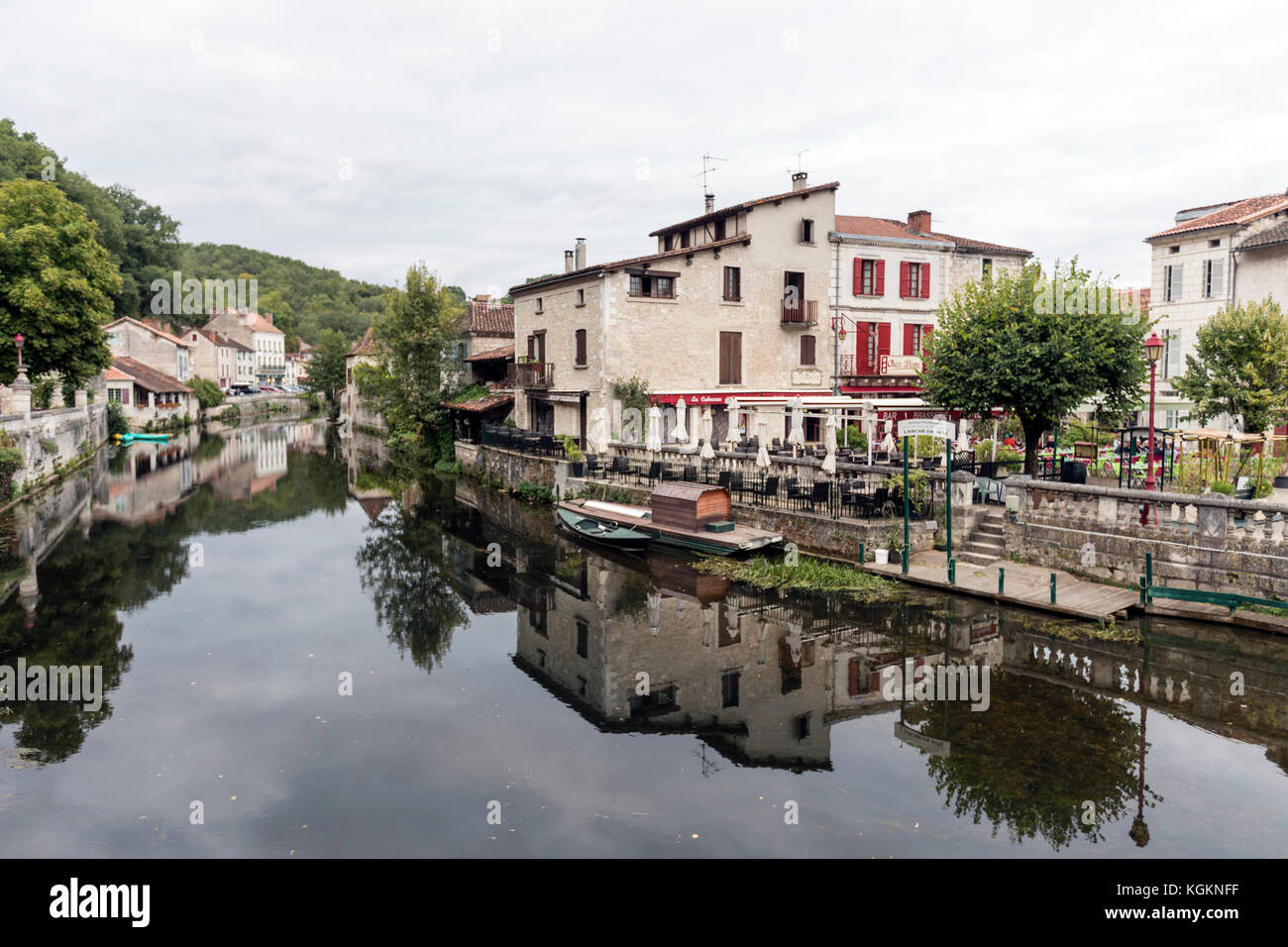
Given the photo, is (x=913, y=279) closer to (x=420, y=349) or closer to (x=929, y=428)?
(x=929, y=428)

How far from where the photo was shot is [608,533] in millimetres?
22891

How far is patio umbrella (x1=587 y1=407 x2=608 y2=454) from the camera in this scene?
3083cm

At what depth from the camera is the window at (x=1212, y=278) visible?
35312 mm

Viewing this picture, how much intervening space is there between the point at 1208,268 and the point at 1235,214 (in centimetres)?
247

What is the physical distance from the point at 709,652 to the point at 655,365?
2052cm

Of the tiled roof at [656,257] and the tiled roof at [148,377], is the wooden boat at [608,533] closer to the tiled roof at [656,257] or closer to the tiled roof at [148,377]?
the tiled roof at [656,257]

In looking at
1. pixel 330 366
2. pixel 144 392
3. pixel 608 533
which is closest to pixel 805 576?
pixel 608 533

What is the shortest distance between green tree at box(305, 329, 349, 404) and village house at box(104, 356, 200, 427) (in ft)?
64.4

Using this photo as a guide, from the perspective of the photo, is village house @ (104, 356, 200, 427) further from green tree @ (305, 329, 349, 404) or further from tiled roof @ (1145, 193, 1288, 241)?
tiled roof @ (1145, 193, 1288, 241)

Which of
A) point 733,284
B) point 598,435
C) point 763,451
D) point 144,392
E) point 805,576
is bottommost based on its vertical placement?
point 805,576

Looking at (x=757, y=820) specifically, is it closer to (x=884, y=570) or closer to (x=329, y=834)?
(x=329, y=834)
